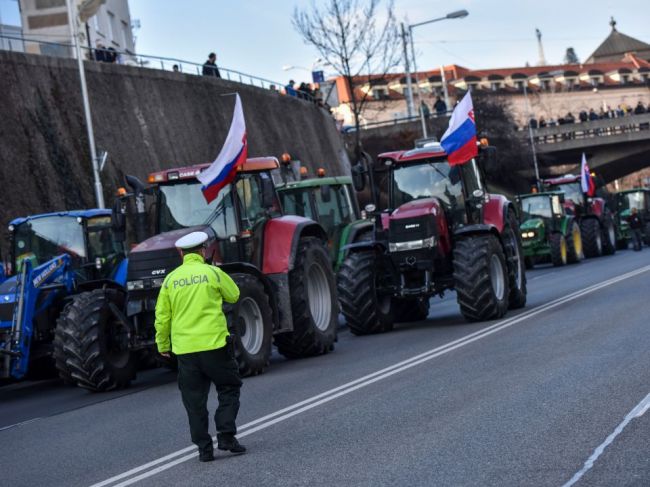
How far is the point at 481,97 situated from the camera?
8212cm

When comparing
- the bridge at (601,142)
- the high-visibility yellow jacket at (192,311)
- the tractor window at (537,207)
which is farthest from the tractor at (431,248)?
the bridge at (601,142)

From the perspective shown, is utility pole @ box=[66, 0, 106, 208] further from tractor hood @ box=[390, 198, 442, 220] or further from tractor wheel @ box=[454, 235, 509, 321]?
tractor wheel @ box=[454, 235, 509, 321]

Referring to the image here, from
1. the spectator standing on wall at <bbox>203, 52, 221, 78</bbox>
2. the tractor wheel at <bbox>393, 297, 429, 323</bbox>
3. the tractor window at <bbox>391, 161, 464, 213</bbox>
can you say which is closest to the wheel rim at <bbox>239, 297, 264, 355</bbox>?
the tractor window at <bbox>391, 161, 464, 213</bbox>

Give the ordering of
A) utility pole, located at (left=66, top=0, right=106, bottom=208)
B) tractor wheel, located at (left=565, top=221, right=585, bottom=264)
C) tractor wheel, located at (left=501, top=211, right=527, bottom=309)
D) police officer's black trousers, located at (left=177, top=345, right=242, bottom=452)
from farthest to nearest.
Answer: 1. tractor wheel, located at (left=565, top=221, right=585, bottom=264)
2. utility pole, located at (left=66, top=0, right=106, bottom=208)
3. tractor wheel, located at (left=501, top=211, right=527, bottom=309)
4. police officer's black trousers, located at (left=177, top=345, right=242, bottom=452)

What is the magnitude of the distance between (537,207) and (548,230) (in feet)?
3.08

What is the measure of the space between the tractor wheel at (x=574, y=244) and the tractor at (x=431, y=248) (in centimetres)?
1706

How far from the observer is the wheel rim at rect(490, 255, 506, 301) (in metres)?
18.6

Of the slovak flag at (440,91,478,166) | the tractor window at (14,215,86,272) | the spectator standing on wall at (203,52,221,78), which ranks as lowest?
the tractor window at (14,215,86,272)

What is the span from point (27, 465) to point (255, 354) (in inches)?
196

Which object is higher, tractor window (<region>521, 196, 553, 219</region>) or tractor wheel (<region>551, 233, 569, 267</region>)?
tractor window (<region>521, 196, 553, 219</region>)

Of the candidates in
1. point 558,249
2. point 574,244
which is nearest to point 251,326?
point 558,249

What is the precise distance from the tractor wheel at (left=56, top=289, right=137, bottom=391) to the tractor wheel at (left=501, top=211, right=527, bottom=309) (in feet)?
23.4

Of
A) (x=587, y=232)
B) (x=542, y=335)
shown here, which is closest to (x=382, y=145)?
(x=587, y=232)

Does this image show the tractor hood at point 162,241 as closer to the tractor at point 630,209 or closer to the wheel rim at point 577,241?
the wheel rim at point 577,241
